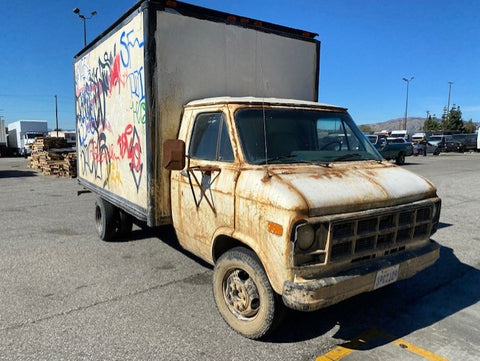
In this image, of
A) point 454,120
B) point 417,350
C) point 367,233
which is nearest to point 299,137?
point 367,233

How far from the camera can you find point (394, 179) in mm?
3523

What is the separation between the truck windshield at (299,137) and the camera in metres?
3.56

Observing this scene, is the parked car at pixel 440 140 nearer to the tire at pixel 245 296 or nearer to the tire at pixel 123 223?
the tire at pixel 123 223

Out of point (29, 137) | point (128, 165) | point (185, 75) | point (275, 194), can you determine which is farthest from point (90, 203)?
point (29, 137)

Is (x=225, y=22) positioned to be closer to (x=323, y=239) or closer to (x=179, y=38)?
(x=179, y=38)

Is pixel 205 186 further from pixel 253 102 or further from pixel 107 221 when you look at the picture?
pixel 107 221

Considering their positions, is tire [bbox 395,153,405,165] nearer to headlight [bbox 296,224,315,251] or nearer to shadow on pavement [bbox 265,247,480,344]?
shadow on pavement [bbox 265,247,480,344]

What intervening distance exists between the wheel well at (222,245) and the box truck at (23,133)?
1473 inches

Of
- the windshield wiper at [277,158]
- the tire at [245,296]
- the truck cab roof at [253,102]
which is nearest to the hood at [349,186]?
the windshield wiper at [277,158]

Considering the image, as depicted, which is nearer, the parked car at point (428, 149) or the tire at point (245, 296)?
the tire at point (245, 296)

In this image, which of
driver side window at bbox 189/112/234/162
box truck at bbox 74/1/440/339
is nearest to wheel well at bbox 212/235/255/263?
box truck at bbox 74/1/440/339

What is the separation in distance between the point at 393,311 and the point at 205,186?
7.77ft

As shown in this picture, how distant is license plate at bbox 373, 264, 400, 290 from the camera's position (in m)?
3.12

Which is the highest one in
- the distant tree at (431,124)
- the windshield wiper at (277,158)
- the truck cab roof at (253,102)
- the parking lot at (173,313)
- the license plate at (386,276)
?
the distant tree at (431,124)
